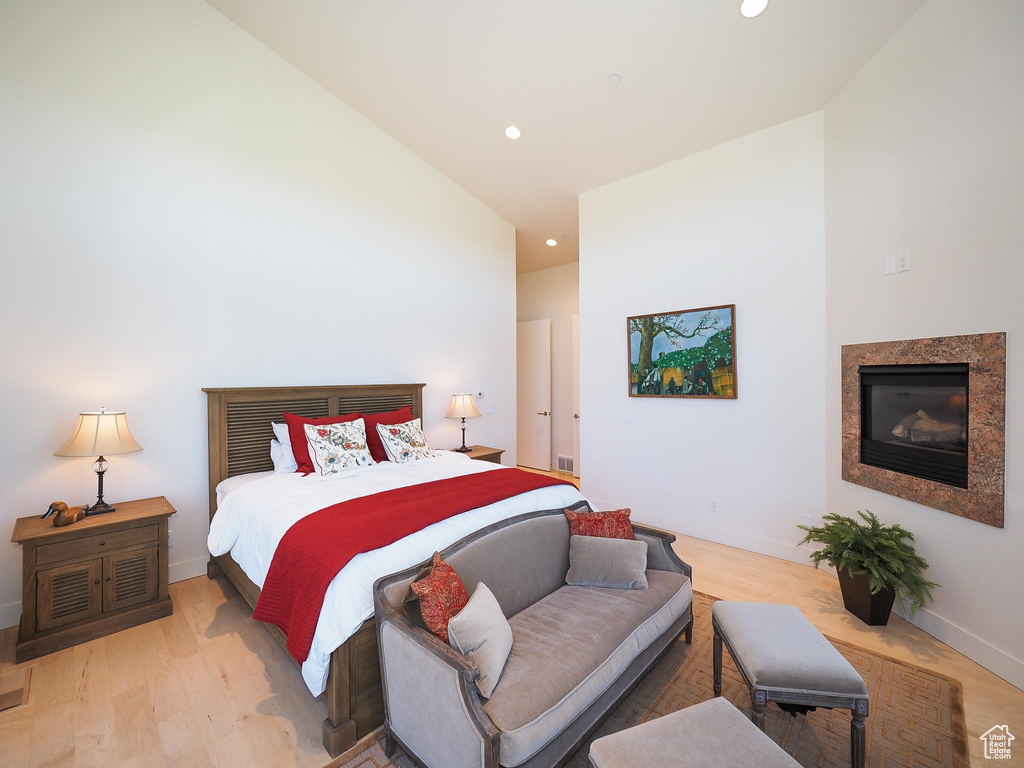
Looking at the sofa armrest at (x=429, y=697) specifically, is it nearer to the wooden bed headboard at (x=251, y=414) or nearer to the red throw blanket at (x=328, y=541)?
the red throw blanket at (x=328, y=541)

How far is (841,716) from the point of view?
1.83 m

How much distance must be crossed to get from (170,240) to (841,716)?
14.9ft

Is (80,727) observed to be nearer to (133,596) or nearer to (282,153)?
(133,596)

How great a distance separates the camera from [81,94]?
271 centimetres

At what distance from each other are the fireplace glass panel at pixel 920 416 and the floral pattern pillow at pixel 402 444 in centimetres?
320

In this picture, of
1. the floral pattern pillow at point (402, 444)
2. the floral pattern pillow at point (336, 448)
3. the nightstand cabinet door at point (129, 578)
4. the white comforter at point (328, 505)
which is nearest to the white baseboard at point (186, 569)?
the nightstand cabinet door at point (129, 578)

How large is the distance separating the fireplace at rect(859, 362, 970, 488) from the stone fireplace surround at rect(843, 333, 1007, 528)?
47mm

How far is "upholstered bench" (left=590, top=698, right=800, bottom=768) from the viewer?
3.77ft

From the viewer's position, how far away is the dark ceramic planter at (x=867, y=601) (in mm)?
2473

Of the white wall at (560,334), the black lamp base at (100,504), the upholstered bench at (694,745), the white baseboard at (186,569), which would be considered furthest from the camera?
the white wall at (560,334)

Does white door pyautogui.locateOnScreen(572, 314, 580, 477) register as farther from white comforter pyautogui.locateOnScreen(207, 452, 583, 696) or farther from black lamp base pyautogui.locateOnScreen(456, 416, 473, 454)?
white comforter pyautogui.locateOnScreen(207, 452, 583, 696)

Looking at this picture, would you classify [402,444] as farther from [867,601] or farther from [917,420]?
[917,420]

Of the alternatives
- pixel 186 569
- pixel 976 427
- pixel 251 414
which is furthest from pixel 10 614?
pixel 976 427

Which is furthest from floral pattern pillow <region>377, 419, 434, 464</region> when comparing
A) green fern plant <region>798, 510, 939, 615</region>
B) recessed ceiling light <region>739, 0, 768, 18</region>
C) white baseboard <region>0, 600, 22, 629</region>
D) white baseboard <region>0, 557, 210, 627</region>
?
recessed ceiling light <region>739, 0, 768, 18</region>
